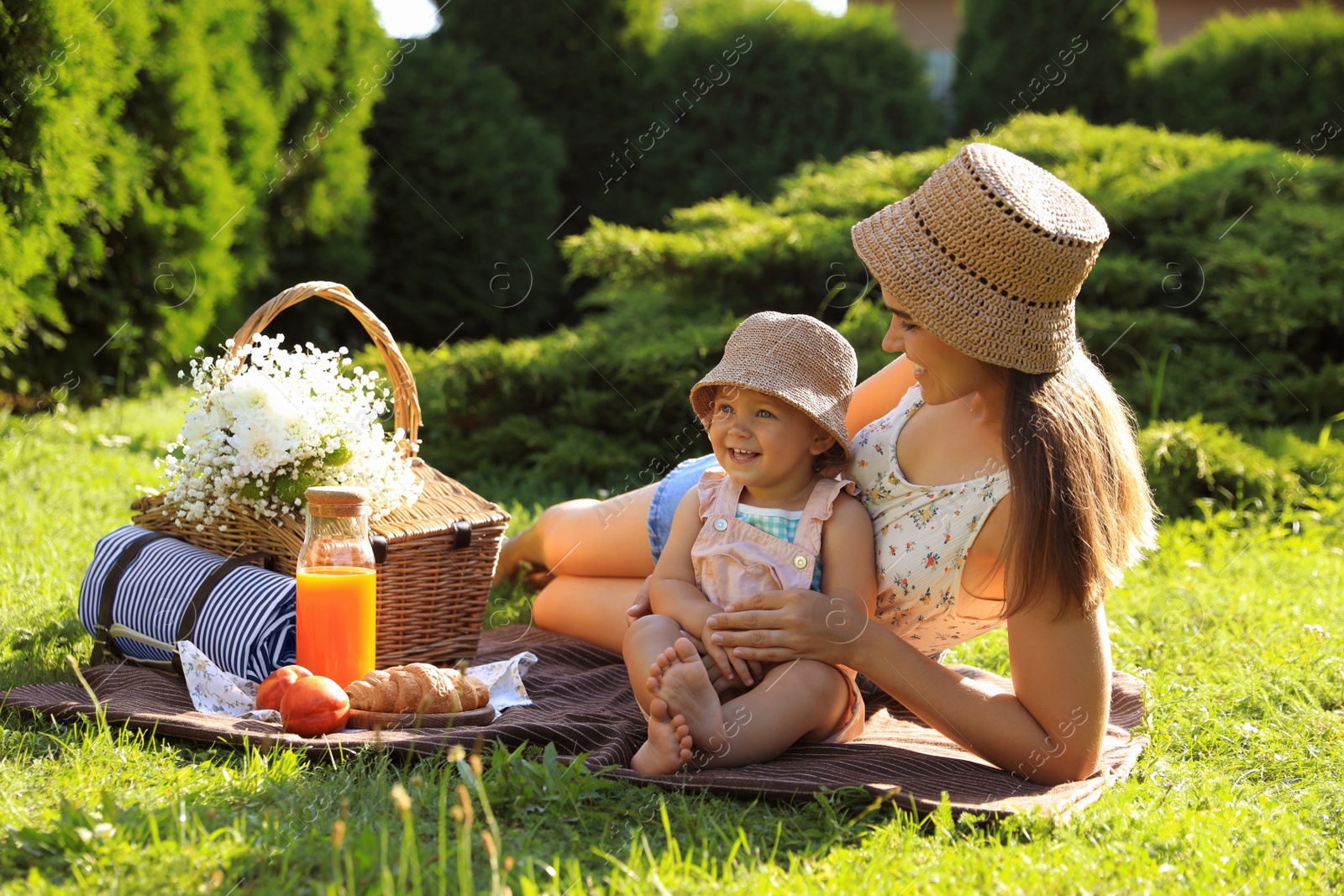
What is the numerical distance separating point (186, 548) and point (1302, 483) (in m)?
4.56

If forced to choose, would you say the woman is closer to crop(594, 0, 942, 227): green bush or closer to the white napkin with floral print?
the white napkin with floral print

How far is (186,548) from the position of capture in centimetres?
295

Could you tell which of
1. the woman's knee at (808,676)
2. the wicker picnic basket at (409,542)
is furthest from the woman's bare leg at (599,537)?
the woman's knee at (808,676)

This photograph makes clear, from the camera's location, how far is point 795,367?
7.85ft

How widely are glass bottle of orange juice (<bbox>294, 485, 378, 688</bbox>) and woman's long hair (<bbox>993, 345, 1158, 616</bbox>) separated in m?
1.41

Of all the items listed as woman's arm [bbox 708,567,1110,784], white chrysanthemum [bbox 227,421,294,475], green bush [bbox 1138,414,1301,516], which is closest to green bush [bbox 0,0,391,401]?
white chrysanthemum [bbox 227,421,294,475]

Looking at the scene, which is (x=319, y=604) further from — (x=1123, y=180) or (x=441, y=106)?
(x=441, y=106)

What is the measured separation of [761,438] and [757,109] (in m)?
8.25

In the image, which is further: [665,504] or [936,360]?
[665,504]

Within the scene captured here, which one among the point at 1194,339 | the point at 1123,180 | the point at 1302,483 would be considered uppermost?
the point at 1123,180

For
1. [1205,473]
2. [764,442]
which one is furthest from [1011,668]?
[1205,473]

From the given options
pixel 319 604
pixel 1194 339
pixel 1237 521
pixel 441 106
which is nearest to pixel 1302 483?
pixel 1237 521

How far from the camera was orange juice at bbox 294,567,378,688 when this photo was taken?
256 centimetres

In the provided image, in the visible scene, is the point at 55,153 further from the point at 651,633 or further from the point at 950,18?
the point at 950,18
